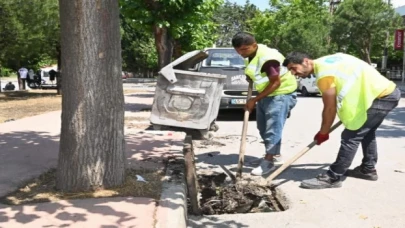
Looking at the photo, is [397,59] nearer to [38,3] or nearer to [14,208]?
[38,3]

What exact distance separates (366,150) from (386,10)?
34262 mm

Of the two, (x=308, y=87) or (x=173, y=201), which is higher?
(x=308, y=87)

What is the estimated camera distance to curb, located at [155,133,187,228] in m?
3.79

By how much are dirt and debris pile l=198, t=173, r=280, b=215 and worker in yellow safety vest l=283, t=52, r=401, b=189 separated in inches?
24.8

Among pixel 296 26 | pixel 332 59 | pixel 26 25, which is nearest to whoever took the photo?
pixel 332 59

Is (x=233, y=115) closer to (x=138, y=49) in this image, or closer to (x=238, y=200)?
(x=238, y=200)

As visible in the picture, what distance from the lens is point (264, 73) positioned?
225 inches

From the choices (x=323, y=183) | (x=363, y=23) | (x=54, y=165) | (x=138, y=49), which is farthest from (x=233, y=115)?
(x=138, y=49)

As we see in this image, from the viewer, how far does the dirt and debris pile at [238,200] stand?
15.5 ft

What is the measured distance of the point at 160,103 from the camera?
6.34 m

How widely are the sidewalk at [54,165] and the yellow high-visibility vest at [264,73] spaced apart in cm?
158

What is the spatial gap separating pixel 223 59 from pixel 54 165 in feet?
24.0

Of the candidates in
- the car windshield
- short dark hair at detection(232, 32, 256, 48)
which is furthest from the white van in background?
short dark hair at detection(232, 32, 256, 48)

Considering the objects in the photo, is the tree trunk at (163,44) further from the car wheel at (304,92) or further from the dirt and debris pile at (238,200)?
the car wheel at (304,92)
